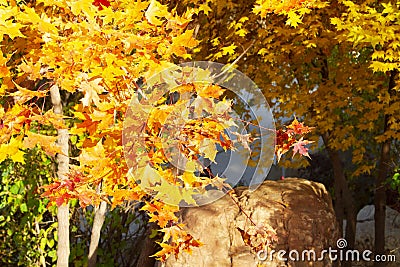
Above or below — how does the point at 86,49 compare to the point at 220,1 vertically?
below

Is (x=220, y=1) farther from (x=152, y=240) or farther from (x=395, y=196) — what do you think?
(x=395, y=196)

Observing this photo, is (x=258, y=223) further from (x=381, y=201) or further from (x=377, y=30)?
(x=381, y=201)

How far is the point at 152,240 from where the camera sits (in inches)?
209

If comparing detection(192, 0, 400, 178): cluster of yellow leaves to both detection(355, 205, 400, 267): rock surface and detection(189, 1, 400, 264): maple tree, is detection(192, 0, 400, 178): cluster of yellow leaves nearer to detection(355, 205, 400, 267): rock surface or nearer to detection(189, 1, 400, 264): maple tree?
detection(189, 1, 400, 264): maple tree

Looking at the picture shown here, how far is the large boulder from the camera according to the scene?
188 inches

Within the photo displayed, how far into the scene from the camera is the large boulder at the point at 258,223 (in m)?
4.79

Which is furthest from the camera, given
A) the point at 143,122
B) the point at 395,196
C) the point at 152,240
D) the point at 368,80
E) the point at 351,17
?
the point at 395,196

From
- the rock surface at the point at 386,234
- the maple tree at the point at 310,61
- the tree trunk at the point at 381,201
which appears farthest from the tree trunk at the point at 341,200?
the rock surface at the point at 386,234

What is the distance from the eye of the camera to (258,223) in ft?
Answer: 15.6

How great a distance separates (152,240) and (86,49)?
10.2 ft

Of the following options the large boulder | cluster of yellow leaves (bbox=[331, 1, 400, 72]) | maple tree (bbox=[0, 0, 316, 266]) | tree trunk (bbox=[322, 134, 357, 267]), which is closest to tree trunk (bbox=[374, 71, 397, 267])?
tree trunk (bbox=[322, 134, 357, 267])

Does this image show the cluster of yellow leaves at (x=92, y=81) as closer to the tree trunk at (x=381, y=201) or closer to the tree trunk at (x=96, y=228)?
the tree trunk at (x=96, y=228)

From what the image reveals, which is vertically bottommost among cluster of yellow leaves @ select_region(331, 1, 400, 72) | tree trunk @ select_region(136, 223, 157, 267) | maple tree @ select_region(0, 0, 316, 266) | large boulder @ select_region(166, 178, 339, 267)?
tree trunk @ select_region(136, 223, 157, 267)

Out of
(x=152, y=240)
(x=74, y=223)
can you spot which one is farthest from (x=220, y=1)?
(x=74, y=223)
